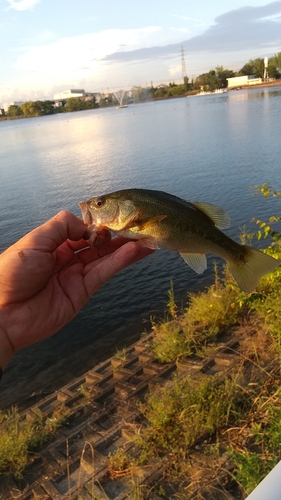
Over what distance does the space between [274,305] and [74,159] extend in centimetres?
3589

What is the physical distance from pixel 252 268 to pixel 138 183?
22.9m

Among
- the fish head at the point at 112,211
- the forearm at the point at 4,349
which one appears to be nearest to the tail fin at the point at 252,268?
the fish head at the point at 112,211

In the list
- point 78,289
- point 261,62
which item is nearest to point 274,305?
point 78,289

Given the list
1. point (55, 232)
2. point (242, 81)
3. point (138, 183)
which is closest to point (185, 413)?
Answer: point (55, 232)

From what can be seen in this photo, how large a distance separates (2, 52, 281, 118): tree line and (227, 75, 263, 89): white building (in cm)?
280

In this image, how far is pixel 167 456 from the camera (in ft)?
18.3

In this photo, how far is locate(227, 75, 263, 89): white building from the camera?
556 feet

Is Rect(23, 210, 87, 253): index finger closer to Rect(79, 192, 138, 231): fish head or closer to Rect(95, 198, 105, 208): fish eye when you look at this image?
Rect(79, 192, 138, 231): fish head

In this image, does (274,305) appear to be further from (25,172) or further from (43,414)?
(25,172)

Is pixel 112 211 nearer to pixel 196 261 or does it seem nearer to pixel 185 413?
pixel 196 261

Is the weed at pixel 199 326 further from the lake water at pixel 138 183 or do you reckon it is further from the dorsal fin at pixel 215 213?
the dorsal fin at pixel 215 213

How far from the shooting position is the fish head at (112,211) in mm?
3469

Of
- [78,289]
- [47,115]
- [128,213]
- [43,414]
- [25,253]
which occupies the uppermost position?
[47,115]

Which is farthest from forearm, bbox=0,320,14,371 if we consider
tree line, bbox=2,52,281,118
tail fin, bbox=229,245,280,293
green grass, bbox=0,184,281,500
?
tree line, bbox=2,52,281,118
